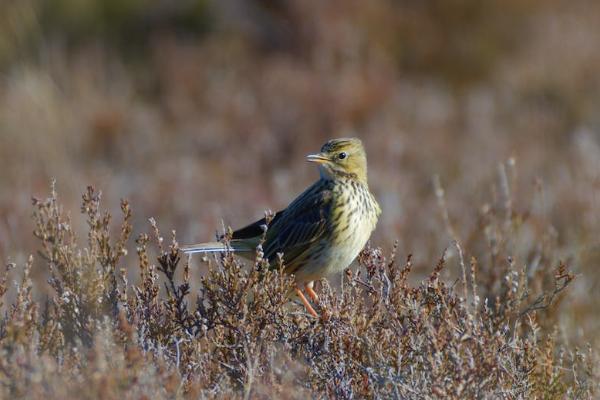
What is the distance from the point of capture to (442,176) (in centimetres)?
1031

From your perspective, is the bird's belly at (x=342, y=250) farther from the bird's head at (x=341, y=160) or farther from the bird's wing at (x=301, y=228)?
the bird's head at (x=341, y=160)

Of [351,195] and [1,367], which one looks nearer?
[1,367]

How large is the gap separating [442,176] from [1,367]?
23.7 feet

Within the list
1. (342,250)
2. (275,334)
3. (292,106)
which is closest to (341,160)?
(342,250)

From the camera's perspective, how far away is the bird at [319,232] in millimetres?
5402

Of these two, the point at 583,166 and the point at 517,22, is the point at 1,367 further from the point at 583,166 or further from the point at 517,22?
the point at 517,22

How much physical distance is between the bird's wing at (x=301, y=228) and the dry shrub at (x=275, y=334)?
80cm

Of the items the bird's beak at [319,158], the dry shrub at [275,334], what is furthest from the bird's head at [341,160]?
the dry shrub at [275,334]

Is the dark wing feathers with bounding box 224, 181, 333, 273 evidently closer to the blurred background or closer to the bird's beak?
the bird's beak

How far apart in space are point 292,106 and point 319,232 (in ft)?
21.2

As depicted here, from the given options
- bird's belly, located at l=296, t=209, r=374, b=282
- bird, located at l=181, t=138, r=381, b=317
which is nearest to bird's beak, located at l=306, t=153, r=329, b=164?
bird, located at l=181, t=138, r=381, b=317

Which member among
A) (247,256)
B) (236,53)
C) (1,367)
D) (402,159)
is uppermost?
(236,53)

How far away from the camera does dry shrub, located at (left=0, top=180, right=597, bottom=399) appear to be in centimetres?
393

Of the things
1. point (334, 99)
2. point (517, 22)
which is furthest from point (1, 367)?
point (517, 22)
